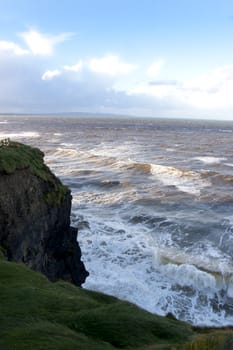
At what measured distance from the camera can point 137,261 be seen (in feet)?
82.6

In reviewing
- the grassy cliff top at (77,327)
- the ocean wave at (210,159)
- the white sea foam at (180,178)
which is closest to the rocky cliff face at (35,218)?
the grassy cliff top at (77,327)

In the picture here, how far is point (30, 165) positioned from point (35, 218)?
8.50ft

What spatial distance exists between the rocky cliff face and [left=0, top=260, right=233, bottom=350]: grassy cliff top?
279 inches

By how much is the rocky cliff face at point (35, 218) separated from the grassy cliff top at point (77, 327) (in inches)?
279

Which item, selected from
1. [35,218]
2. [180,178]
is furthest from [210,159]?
[35,218]

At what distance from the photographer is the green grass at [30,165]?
59.0 ft

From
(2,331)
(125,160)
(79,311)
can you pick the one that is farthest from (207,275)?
(125,160)

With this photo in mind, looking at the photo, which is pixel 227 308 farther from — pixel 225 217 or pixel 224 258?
pixel 225 217

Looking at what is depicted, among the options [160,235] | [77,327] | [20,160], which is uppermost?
[20,160]

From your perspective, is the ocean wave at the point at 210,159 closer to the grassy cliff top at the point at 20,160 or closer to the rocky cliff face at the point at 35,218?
the rocky cliff face at the point at 35,218

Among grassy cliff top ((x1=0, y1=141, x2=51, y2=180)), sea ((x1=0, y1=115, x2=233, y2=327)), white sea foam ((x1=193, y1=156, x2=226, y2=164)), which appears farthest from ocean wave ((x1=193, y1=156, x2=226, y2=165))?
grassy cliff top ((x1=0, y1=141, x2=51, y2=180))

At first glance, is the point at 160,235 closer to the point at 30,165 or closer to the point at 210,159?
the point at 30,165

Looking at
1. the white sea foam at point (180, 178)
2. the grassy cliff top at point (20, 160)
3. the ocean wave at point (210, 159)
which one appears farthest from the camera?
the ocean wave at point (210, 159)

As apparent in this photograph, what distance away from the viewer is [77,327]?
8.07 meters
